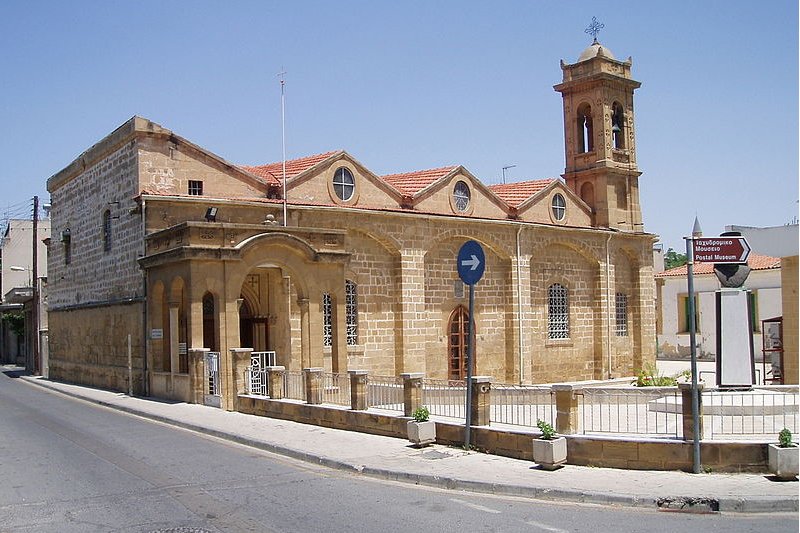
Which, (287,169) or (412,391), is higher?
(287,169)

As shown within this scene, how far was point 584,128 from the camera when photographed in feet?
115

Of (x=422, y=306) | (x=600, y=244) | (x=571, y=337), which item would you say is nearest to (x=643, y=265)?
(x=600, y=244)

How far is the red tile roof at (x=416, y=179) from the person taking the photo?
93.9 feet

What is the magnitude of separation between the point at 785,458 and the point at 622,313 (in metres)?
25.6

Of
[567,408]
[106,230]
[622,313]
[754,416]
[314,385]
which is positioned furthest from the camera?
[622,313]

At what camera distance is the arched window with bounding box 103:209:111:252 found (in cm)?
2611

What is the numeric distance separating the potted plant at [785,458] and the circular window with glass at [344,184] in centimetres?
1812

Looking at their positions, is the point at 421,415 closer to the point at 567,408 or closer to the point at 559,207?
the point at 567,408

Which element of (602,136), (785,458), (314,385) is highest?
(602,136)

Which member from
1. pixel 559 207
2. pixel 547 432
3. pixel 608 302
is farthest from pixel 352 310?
pixel 547 432

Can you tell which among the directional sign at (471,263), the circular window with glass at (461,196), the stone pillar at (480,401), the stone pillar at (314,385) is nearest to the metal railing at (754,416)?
the stone pillar at (480,401)

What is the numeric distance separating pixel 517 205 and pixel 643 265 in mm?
7893

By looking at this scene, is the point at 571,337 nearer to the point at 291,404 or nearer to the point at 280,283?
the point at 280,283

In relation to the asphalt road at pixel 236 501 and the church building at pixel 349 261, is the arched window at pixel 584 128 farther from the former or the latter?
the asphalt road at pixel 236 501
